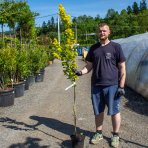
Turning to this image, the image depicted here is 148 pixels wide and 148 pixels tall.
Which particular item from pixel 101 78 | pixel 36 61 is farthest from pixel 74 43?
pixel 36 61

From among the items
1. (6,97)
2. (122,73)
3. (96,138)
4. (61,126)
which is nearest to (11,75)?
(6,97)

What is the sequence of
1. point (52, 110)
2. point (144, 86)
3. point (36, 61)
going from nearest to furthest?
point (52, 110)
point (144, 86)
point (36, 61)

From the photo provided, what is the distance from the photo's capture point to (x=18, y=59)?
416 inches

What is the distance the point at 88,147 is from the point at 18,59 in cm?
608

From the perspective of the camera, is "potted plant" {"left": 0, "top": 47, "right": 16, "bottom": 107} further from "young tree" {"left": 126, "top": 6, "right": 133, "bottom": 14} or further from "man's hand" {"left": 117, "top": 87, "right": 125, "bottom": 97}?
"young tree" {"left": 126, "top": 6, "right": 133, "bottom": 14}

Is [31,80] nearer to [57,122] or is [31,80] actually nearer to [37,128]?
[57,122]

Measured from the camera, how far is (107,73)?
4.96 m

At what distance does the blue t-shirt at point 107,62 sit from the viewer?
16.2 feet

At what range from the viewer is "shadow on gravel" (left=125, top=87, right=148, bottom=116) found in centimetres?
764

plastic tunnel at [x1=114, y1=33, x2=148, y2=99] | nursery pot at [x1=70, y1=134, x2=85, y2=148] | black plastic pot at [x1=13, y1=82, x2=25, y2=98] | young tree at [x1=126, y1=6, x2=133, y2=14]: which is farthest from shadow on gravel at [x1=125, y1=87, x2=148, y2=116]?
young tree at [x1=126, y1=6, x2=133, y2=14]

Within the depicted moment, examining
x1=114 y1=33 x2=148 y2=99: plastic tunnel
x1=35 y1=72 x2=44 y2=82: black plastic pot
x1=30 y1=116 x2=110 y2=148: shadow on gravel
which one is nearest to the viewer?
x1=30 y1=116 x2=110 y2=148: shadow on gravel

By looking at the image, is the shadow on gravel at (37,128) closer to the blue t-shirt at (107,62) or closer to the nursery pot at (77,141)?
the nursery pot at (77,141)

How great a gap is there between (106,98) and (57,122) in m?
1.98

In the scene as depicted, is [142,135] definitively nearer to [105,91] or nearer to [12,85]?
[105,91]
